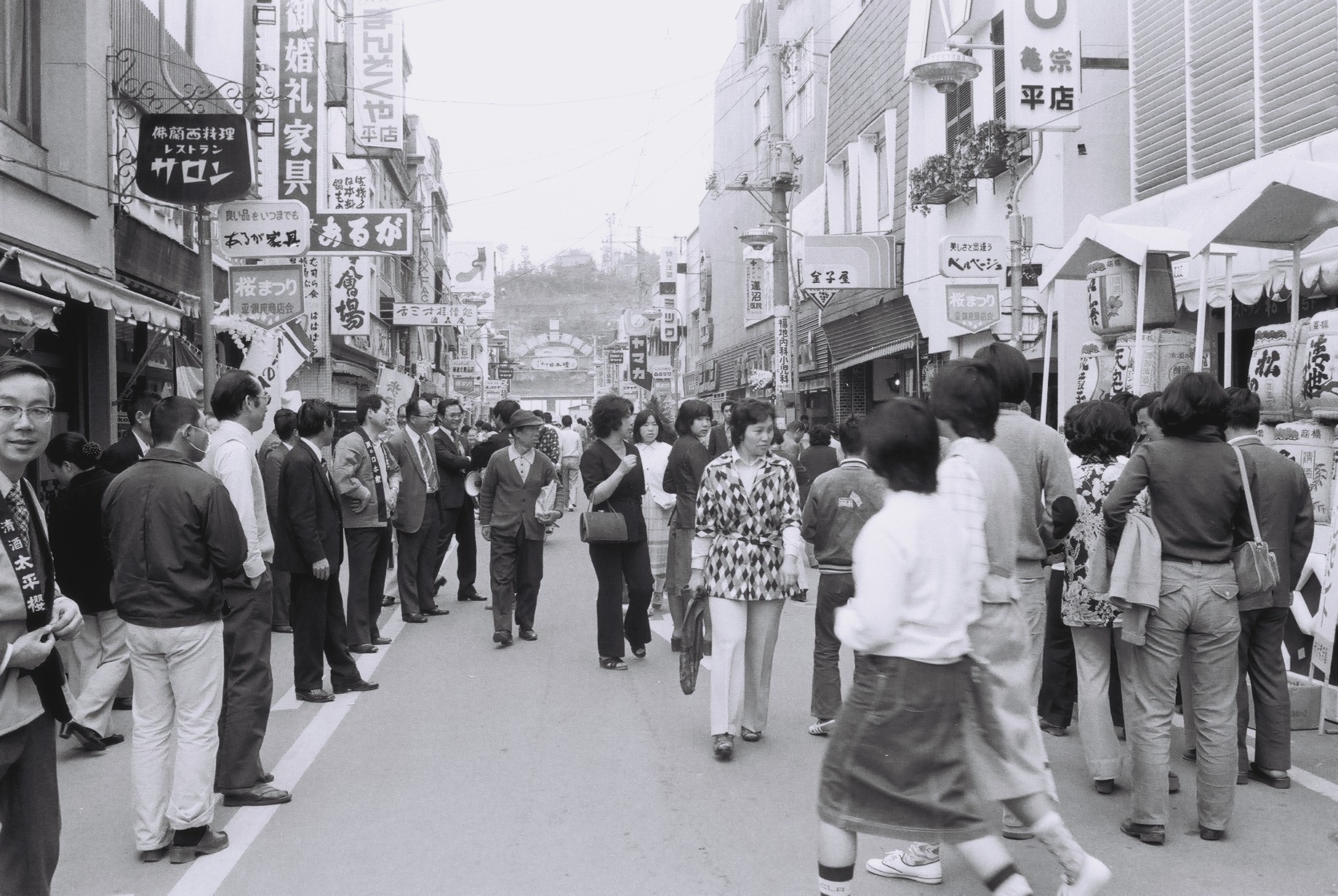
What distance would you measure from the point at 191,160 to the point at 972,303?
916 centimetres

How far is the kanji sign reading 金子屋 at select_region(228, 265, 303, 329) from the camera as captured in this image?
1288 centimetres

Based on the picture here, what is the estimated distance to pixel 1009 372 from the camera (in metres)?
4.84

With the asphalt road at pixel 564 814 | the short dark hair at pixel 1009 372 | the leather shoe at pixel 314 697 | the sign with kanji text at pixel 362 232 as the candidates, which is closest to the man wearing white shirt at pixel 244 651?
the asphalt road at pixel 564 814

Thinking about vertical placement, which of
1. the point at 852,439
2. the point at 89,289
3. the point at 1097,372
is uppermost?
the point at 89,289

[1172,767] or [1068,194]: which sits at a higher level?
[1068,194]

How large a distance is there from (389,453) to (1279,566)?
22.5 feet

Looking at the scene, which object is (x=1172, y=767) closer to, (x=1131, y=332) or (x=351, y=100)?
(x=1131, y=332)

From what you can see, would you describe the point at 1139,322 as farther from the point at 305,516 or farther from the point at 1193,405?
the point at 305,516

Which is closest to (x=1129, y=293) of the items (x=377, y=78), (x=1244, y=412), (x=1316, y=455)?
(x=1316, y=455)

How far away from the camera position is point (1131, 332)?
10.5 m

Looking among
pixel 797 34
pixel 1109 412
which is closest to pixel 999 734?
pixel 1109 412

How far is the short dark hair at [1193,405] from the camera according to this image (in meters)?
4.91

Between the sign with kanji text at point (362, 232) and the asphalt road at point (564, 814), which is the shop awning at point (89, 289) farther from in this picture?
the sign with kanji text at point (362, 232)

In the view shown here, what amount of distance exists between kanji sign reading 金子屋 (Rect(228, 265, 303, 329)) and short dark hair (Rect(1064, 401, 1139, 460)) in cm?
953
